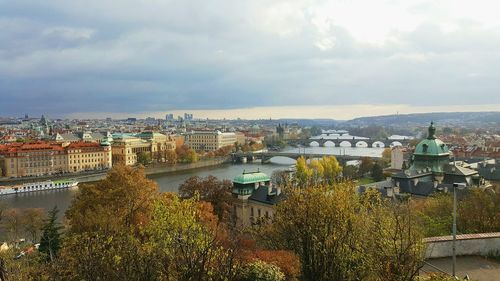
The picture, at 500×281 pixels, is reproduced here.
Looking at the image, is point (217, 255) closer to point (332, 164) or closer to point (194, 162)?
point (332, 164)

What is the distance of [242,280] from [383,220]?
2.43m

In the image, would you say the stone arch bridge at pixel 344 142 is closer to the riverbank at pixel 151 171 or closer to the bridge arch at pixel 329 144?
the bridge arch at pixel 329 144

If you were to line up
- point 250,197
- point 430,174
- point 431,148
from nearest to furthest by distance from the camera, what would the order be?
1. point 250,197
2. point 430,174
3. point 431,148

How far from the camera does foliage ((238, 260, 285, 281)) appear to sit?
687 centimetres

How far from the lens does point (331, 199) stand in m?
8.13

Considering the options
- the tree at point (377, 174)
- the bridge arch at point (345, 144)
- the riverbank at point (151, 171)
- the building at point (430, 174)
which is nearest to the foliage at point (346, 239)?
the building at point (430, 174)

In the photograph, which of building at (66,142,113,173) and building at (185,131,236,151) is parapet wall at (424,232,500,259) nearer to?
building at (66,142,113,173)

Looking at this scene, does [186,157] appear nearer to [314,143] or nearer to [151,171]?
[151,171]

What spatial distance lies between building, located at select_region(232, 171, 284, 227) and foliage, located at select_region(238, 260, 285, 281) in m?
13.7

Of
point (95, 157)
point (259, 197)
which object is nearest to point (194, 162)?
point (95, 157)

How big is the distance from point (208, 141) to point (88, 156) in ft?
106

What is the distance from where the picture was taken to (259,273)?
6.87 m

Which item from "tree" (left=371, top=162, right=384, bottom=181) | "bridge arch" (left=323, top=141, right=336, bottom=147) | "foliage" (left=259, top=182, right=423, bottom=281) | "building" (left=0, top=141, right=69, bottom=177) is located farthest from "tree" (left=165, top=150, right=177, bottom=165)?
"bridge arch" (left=323, top=141, right=336, bottom=147)

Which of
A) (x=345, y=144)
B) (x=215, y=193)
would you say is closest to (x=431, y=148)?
(x=215, y=193)
